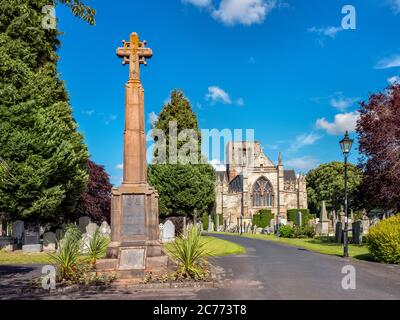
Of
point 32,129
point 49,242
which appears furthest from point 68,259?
point 49,242

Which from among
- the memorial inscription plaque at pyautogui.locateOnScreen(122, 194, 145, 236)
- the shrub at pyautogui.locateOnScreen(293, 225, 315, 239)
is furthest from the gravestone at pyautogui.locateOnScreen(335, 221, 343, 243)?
the memorial inscription plaque at pyautogui.locateOnScreen(122, 194, 145, 236)

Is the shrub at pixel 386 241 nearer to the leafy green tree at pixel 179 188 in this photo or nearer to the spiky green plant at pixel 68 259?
the spiky green plant at pixel 68 259

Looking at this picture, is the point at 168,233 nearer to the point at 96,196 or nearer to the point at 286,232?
the point at 96,196

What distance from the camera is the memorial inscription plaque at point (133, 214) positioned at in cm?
1326

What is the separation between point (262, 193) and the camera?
82.3 metres

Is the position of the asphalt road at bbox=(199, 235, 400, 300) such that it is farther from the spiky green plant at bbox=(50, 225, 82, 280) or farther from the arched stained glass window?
the arched stained glass window

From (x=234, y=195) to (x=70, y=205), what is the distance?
62.3 meters

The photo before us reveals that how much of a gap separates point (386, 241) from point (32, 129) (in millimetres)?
17708

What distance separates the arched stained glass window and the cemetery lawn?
2552 inches

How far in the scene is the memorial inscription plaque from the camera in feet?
43.5

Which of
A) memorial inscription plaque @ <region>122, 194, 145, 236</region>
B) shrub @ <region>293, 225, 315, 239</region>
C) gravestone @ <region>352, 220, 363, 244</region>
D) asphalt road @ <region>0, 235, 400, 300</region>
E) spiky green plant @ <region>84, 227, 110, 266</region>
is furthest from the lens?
shrub @ <region>293, 225, 315, 239</region>

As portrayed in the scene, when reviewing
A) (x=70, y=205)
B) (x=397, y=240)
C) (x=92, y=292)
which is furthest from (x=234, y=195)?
(x=92, y=292)

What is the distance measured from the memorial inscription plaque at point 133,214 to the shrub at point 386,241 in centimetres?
903
